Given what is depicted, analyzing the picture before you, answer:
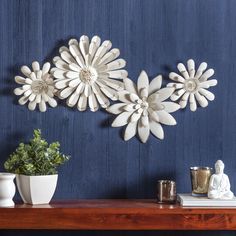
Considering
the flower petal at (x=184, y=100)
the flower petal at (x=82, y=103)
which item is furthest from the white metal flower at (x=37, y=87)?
the flower petal at (x=184, y=100)

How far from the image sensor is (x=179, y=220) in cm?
200

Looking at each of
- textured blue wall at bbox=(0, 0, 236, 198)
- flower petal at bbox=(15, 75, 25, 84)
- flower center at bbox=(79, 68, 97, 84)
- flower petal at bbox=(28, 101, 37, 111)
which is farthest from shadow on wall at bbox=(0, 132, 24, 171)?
flower center at bbox=(79, 68, 97, 84)

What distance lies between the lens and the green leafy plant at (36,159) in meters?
2.11

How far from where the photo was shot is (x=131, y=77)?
230cm

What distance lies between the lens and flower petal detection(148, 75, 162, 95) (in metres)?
2.28

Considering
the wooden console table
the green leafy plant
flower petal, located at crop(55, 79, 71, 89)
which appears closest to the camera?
the wooden console table

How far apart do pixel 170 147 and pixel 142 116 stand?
7.1 inches

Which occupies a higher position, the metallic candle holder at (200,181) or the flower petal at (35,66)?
the flower petal at (35,66)

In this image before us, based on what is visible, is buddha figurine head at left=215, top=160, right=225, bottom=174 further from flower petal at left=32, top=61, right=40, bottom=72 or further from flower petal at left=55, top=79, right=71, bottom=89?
flower petal at left=32, top=61, right=40, bottom=72

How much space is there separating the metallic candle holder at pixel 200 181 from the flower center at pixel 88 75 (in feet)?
1.90

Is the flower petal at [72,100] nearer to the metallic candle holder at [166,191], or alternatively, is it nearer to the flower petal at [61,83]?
the flower petal at [61,83]

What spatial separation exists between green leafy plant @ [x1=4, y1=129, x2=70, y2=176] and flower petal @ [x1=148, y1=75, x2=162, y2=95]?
0.46m

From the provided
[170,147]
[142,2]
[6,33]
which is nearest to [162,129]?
[170,147]

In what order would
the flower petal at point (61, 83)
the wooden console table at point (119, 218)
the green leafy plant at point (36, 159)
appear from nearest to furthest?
the wooden console table at point (119, 218), the green leafy plant at point (36, 159), the flower petal at point (61, 83)
